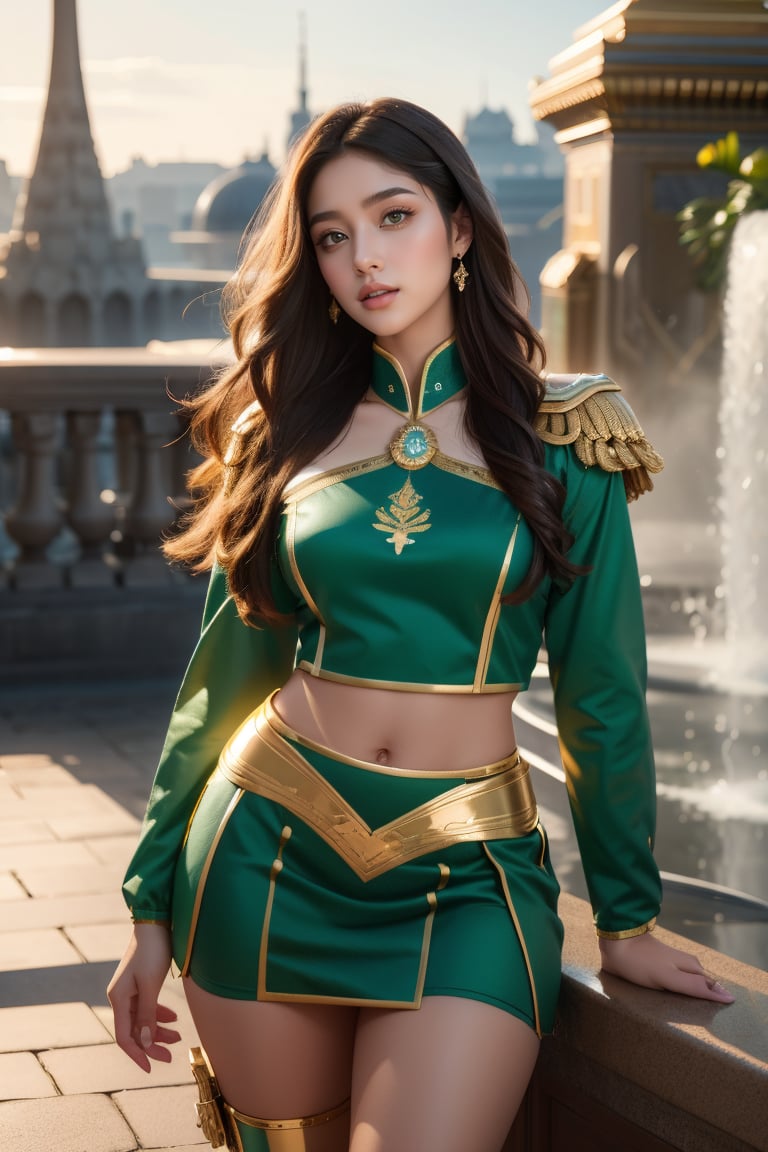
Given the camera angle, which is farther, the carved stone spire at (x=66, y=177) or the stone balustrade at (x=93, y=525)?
the carved stone spire at (x=66, y=177)

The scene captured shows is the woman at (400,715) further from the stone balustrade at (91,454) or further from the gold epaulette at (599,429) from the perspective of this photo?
the stone balustrade at (91,454)

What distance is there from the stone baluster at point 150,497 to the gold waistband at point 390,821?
4884 mm

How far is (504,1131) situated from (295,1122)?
306 millimetres

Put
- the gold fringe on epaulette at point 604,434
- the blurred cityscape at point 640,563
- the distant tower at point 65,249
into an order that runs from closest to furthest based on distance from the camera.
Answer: the gold fringe on epaulette at point 604,434, the blurred cityscape at point 640,563, the distant tower at point 65,249

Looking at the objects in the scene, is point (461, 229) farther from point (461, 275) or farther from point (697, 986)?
point (697, 986)

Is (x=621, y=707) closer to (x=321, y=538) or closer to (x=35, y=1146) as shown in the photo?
(x=321, y=538)

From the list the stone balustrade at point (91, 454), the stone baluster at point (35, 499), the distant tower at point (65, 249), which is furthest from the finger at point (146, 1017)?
the distant tower at point (65, 249)

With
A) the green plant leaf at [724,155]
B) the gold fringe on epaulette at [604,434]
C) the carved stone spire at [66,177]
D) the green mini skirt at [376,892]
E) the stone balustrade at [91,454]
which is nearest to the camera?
the green mini skirt at [376,892]

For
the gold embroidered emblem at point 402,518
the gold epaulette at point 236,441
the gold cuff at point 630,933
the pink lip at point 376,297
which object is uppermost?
the pink lip at point 376,297

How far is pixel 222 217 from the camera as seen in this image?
86.9 meters

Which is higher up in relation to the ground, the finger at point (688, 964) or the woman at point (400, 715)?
the woman at point (400, 715)

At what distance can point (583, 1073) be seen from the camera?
2.37 meters

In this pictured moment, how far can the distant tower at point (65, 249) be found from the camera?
158ft

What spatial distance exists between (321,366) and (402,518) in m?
0.41
